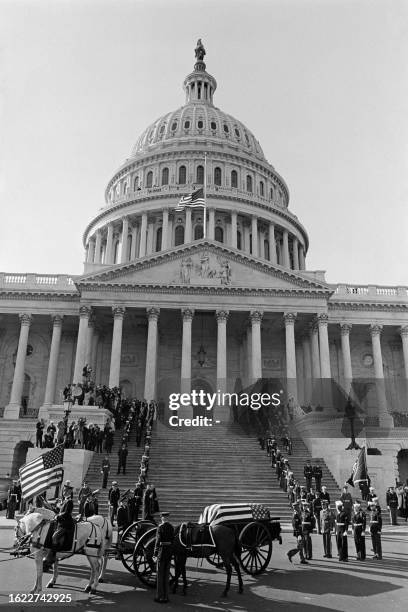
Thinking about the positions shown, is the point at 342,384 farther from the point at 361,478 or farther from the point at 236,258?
the point at 361,478

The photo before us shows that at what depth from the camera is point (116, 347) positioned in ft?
145

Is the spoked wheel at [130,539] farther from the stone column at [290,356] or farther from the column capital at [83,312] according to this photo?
the column capital at [83,312]

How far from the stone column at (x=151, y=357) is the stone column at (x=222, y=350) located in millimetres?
5101

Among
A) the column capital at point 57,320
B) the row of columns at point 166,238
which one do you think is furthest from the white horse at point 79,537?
the row of columns at point 166,238

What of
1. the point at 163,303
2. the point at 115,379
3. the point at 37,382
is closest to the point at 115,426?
the point at 115,379

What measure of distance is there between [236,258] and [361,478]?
1095 inches

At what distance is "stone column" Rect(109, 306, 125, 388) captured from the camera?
4306 centimetres

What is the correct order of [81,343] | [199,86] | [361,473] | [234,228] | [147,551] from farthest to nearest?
[199,86] → [234,228] → [81,343] → [361,473] → [147,551]

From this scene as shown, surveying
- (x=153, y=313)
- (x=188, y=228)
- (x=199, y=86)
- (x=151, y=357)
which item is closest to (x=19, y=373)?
(x=151, y=357)

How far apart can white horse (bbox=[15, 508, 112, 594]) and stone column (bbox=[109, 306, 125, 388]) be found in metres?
31.3

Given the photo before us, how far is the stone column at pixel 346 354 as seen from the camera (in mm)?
47481

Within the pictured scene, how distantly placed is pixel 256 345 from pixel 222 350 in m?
2.84

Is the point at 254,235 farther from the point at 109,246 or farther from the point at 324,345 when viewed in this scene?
the point at 324,345

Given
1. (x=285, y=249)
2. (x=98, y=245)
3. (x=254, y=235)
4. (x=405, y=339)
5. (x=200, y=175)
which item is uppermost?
(x=200, y=175)
